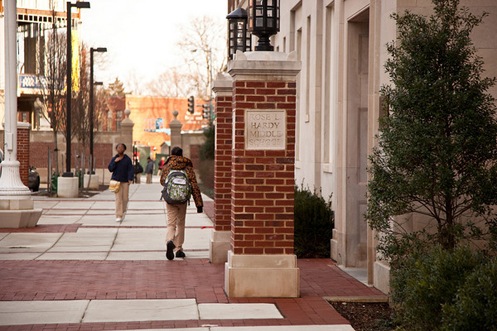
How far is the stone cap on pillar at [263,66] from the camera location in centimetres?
1163

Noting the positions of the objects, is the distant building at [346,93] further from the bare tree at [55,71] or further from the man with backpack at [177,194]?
the bare tree at [55,71]

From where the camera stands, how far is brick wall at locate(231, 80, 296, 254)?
11.7m

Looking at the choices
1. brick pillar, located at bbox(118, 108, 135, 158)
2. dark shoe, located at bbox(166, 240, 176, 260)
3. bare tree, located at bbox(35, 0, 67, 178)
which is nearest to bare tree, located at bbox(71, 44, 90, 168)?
bare tree, located at bbox(35, 0, 67, 178)

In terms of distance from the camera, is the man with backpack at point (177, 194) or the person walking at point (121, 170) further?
the person walking at point (121, 170)

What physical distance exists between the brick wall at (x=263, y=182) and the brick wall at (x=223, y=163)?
4038 mm

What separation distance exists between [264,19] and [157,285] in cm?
372

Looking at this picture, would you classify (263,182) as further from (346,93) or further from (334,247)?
(334,247)

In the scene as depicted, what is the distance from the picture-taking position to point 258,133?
11.7m

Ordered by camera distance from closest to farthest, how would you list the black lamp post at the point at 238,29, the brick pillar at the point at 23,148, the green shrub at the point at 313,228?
the green shrub at the point at 313,228
the black lamp post at the point at 238,29
the brick pillar at the point at 23,148

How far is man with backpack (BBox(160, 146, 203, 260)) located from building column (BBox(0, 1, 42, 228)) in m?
6.59

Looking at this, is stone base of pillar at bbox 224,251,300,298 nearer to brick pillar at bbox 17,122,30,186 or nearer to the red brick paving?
the red brick paving

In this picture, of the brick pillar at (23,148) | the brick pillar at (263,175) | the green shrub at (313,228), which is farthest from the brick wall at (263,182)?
the brick pillar at (23,148)

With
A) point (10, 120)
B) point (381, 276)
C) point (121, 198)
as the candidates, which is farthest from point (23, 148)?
point (381, 276)

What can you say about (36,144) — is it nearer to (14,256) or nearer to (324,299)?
(14,256)
